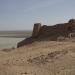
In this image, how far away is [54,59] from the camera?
28.8 feet

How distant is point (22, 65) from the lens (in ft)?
27.1

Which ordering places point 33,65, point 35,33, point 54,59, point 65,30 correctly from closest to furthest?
point 33,65 → point 54,59 → point 65,30 → point 35,33

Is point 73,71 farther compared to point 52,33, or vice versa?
point 52,33

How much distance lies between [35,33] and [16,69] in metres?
16.4

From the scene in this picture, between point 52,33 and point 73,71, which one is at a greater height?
point 52,33

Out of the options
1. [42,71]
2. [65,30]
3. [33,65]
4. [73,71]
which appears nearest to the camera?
[73,71]

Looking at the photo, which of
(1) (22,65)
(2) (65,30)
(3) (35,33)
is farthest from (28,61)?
(3) (35,33)

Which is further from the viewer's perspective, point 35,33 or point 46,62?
point 35,33

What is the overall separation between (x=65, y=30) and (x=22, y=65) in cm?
1395

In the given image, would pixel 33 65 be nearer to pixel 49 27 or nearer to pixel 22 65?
pixel 22 65

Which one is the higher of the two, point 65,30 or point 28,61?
point 65,30

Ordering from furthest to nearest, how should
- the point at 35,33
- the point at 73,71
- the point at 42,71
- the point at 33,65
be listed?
the point at 35,33, the point at 33,65, the point at 42,71, the point at 73,71

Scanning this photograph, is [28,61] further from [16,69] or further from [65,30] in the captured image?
[65,30]

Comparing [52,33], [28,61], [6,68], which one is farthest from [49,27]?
[6,68]
